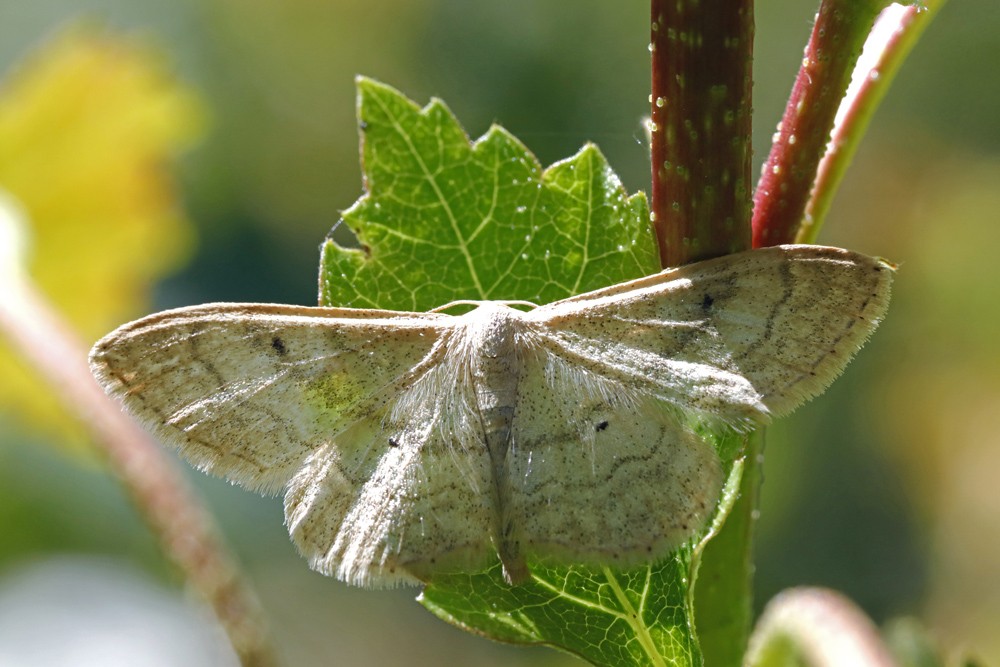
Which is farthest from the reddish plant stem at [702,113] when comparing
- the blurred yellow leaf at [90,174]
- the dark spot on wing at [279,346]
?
the blurred yellow leaf at [90,174]

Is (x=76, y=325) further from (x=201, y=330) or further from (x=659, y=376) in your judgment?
(x=659, y=376)

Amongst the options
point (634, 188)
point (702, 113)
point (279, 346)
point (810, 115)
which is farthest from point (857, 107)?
point (634, 188)

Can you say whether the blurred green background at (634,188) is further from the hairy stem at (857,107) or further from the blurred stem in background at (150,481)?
the hairy stem at (857,107)

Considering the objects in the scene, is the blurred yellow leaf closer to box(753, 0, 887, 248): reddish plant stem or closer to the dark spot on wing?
the dark spot on wing

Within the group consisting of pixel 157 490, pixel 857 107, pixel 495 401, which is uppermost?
pixel 857 107

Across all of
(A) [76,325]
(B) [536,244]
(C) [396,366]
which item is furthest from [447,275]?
(A) [76,325]

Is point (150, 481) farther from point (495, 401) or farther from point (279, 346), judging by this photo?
point (495, 401)
